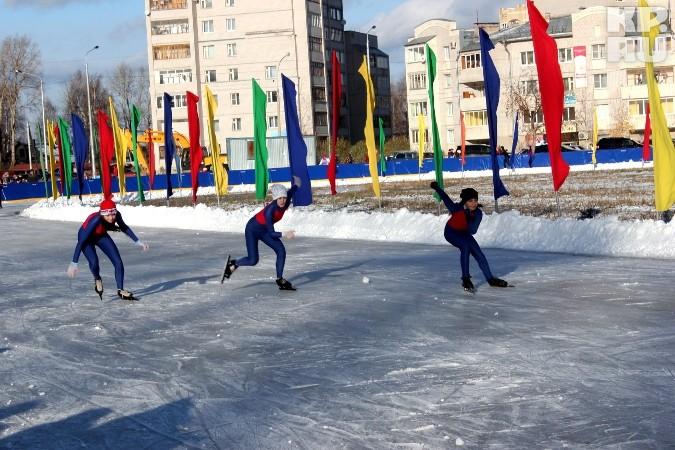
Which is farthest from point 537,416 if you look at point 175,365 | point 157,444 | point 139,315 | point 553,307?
point 139,315

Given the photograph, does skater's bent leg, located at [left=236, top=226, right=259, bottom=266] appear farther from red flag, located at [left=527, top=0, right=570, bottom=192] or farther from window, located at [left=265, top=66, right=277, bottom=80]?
window, located at [left=265, top=66, right=277, bottom=80]

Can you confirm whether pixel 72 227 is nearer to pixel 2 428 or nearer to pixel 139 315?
pixel 139 315

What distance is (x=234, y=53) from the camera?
8981cm

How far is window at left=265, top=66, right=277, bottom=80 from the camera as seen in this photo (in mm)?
89250

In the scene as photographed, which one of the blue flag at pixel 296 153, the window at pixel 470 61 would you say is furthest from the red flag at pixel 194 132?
the window at pixel 470 61

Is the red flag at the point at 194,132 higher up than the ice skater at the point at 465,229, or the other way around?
the red flag at the point at 194,132

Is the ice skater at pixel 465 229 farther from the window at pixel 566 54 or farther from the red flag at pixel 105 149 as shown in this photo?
the window at pixel 566 54

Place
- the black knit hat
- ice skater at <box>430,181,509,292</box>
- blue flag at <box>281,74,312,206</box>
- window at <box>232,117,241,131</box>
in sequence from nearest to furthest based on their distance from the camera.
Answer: the black knit hat, ice skater at <box>430,181,509,292</box>, blue flag at <box>281,74,312,206</box>, window at <box>232,117,241,131</box>

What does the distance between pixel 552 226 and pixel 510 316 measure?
308 inches

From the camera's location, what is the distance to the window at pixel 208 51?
9019cm

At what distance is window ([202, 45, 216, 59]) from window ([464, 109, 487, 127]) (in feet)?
79.2

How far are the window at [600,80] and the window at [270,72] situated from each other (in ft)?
92.9

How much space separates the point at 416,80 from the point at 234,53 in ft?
59.1

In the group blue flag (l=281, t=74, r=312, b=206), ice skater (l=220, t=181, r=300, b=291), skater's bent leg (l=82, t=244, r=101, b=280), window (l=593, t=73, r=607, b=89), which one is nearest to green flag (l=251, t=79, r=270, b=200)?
blue flag (l=281, t=74, r=312, b=206)
